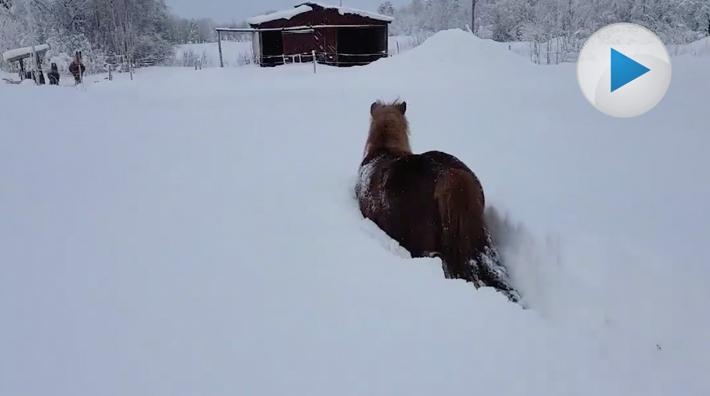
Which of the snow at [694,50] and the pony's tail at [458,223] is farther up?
the snow at [694,50]

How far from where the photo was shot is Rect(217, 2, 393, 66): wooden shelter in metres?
26.1

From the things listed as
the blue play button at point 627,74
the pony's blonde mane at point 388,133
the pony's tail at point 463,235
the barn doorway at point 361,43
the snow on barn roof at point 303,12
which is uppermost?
the snow on barn roof at point 303,12

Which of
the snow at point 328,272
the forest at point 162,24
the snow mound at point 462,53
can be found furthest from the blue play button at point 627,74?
the forest at point 162,24

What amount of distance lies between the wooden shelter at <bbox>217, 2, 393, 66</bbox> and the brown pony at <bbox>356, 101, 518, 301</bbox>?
23.2m

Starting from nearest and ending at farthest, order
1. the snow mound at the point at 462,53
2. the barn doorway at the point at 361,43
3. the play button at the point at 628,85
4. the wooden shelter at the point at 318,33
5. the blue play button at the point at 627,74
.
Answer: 1. the play button at the point at 628,85
2. the blue play button at the point at 627,74
3. the snow mound at the point at 462,53
4. the wooden shelter at the point at 318,33
5. the barn doorway at the point at 361,43

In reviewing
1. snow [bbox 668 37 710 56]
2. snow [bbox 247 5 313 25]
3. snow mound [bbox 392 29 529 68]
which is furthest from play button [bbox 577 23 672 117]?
snow [bbox 247 5 313 25]

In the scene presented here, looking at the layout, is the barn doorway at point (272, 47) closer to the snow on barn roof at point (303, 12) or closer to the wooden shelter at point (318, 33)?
the wooden shelter at point (318, 33)

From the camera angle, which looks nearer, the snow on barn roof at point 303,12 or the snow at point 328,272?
the snow at point 328,272

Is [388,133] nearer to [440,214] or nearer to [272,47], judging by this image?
[440,214]

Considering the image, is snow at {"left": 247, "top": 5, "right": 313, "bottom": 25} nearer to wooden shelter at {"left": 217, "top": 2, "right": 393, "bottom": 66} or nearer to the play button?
wooden shelter at {"left": 217, "top": 2, "right": 393, "bottom": 66}

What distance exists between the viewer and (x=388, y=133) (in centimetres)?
468

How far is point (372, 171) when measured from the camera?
160 inches

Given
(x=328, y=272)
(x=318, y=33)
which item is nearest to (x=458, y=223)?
(x=328, y=272)

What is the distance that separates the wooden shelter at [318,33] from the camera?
26.1 m
